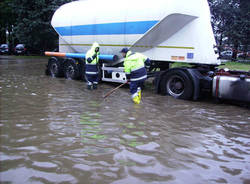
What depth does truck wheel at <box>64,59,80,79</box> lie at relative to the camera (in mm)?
11820

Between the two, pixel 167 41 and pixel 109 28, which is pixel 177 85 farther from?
pixel 109 28

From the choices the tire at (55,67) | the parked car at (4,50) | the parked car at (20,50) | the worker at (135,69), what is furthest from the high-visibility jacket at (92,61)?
the parked car at (4,50)

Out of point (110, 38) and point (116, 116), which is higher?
point (110, 38)

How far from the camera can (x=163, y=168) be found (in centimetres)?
346

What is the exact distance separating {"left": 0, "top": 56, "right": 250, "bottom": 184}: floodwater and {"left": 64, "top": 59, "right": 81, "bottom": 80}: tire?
4611 mm

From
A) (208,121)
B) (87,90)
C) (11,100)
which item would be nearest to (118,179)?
(208,121)

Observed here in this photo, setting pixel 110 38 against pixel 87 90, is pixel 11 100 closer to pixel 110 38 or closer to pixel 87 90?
pixel 87 90

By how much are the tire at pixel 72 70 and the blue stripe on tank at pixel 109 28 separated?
1259 millimetres

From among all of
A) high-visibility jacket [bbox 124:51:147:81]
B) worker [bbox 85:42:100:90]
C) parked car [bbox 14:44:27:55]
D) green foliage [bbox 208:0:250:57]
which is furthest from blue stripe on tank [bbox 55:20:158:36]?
parked car [bbox 14:44:27:55]

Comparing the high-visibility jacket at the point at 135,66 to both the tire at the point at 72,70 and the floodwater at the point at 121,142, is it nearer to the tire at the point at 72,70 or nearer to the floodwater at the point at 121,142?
the floodwater at the point at 121,142

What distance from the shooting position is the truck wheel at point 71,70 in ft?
38.8

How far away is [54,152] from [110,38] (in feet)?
22.2

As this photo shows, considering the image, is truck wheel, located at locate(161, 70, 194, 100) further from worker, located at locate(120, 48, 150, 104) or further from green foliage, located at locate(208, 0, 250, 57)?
green foliage, located at locate(208, 0, 250, 57)

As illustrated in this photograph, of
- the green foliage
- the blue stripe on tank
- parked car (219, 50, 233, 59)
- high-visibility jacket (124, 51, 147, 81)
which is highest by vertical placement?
the green foliage
